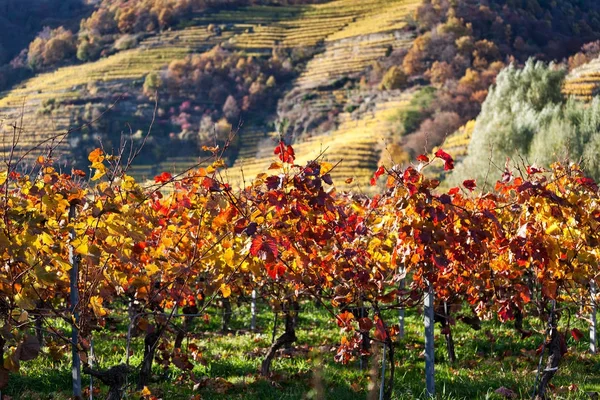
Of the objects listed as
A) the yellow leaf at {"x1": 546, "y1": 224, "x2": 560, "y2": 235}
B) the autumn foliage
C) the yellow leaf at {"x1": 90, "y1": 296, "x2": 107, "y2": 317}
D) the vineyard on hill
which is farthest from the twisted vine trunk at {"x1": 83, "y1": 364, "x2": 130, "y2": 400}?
the yellow leaf at {"x1": 546, "y1": 224, "x2": 560, "y2": 235}

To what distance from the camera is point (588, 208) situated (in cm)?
488

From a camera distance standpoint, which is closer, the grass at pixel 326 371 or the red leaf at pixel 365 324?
the red leaf at pixel 365 324

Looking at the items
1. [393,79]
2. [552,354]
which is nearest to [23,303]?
[552,354]

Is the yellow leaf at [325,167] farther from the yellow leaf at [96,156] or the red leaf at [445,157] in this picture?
the yellow leaf at [96,156]

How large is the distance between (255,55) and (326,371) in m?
76.5

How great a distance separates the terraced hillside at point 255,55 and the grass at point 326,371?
1407 inches

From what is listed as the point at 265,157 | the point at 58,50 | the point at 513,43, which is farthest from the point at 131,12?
the point at 513,43

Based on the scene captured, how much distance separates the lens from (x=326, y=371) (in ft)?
22.5

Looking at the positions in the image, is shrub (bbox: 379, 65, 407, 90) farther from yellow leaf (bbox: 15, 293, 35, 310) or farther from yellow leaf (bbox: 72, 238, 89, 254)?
yellow leaf (bbox: 15, 293, 35, 310)

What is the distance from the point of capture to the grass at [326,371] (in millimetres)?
6035

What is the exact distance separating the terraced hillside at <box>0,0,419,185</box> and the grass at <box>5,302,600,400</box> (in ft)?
117

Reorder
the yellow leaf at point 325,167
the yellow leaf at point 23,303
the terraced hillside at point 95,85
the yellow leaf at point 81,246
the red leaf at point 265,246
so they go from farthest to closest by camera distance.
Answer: the terraced hillside at point 95,85 → the yellow leaf at point 325,167 → the red leaf at point 265,246 → the yellow leaf at point 81,246 → the yellow leaf at point 23,303

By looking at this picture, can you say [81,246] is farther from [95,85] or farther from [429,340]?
[95,85]

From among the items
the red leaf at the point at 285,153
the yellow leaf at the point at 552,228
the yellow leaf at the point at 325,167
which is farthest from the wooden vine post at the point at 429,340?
the red leaf at the point at 285,153
